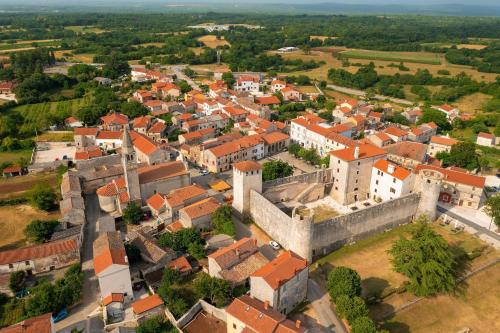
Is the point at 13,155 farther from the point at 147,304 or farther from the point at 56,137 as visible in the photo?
the point at 147,304

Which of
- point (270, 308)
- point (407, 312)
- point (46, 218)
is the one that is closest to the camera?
point (270, 308)

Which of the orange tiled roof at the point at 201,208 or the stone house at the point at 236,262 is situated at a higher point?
the orange tiled roof at the point at 201,208

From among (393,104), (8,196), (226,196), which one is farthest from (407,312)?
(393,104)

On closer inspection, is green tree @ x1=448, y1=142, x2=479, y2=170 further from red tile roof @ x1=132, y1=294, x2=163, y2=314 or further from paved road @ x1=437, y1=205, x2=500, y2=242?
red tile roof @ x1=132, y1=294, x2=163, y2=314

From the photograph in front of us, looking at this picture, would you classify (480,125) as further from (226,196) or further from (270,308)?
(270,308)

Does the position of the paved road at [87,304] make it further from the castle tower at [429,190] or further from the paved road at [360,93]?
the paved road at [360,93]

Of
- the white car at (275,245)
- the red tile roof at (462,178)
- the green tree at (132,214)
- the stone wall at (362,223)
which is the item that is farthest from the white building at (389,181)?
the green tree at (132,214)
